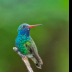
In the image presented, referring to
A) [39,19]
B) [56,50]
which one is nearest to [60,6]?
[39,19]

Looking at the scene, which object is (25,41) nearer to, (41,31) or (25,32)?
(25,32)

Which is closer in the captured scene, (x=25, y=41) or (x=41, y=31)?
(x=25, y=41)

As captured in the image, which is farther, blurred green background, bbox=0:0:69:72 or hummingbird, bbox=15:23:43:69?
blurred green background, bbox=0:0:69:72

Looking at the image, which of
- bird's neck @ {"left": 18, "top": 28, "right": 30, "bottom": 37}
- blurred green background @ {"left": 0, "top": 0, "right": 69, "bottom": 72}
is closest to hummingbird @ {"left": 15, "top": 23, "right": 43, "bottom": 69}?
bird's neck @ {"left": 18, "top": 28, "right": 30, "bottom": 37}

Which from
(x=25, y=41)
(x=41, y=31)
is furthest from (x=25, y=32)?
(x=41, y=31)

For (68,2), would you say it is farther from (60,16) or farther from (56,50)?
(56,50)

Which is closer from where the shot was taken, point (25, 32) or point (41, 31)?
point (25, 32)

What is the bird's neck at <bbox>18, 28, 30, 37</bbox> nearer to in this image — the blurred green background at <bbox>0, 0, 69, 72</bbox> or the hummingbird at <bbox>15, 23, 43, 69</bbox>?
the hummingbird at <bbox>15, 23, 43, 69</bbox>

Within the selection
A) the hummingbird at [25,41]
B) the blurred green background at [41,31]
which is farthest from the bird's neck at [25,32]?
the blurred green background at [41,31]

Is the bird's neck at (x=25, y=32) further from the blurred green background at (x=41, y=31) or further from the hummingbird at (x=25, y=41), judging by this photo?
the blurred green background at (x=41, y=31)
